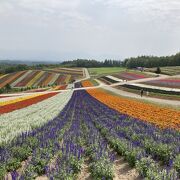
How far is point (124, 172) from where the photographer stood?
1066 centimetres

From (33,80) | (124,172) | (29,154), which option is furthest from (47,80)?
(124,172)

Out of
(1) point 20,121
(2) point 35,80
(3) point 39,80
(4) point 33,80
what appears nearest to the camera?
(1) point 20,121

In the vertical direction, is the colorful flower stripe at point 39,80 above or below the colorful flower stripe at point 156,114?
below

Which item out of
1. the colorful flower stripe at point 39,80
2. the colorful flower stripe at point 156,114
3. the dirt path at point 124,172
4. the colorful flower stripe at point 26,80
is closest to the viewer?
the dirt path at point 124,172

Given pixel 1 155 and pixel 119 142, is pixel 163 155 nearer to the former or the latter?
pixel 119 142

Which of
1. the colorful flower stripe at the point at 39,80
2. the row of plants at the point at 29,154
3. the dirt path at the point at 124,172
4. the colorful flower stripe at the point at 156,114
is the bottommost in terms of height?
the colorful flower stripe at the point at 39,80

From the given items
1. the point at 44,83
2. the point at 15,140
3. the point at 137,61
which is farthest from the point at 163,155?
the point at 137,61

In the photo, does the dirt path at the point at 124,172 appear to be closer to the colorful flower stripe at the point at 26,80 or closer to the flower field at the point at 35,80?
the flower field at the point at 35,80

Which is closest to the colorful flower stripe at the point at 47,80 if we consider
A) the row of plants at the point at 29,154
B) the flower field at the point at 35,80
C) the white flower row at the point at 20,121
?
the flower field at the point at 35,80

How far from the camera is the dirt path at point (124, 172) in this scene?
1002 cm

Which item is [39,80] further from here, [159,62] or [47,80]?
[159,62]

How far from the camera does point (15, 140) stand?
13.7 metres

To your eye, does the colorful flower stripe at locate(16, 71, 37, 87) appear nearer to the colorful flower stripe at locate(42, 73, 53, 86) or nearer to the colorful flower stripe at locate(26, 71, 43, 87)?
the colorful flower stripe at locate(26, 71, 43, 87)

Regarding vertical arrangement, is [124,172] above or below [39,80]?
above
